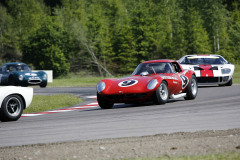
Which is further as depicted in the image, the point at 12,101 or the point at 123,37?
the point at 123,37

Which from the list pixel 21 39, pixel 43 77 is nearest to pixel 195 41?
pixel 21 39

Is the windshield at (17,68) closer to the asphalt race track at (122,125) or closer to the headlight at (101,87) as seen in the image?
the headlight at (101,87)

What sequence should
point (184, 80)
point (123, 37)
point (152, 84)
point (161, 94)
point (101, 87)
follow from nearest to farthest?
1. point (152, 84)
2. point (161, 94)
3. point (101, 87)
4. point (184, 80)
5. point (123, 37)

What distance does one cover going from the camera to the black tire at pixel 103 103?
11758 mm

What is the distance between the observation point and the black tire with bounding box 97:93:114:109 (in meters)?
11.8

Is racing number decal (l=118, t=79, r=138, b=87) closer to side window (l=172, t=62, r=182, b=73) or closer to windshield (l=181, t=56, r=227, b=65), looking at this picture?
side window (l=172, t=62, r=182, b=73)

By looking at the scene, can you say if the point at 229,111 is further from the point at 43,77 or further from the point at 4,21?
the point at 4,21

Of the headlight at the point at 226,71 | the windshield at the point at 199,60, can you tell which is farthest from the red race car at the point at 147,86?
the windshield at the point at 199,60

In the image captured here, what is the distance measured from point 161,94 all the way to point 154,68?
124 cm

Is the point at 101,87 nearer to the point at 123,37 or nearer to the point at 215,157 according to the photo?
the point at 215,157

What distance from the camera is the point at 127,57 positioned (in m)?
66.4

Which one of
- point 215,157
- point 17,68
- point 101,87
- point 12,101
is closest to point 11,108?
point 12,101

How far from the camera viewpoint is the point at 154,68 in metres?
12.6

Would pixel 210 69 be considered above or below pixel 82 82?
above
